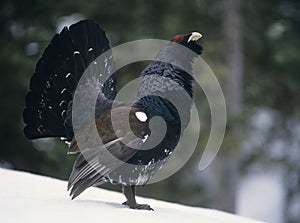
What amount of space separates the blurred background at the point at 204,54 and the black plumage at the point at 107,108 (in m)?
5.23

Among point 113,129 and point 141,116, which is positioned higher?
point 141,116

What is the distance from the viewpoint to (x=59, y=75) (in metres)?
4.98

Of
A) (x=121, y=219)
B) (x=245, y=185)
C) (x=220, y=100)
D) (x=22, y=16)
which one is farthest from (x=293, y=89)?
(x=245, y=185)

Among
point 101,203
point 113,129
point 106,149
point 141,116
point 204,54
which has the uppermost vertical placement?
point 204,54

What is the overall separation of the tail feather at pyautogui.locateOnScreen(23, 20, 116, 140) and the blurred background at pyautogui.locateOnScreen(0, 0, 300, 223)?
523cm

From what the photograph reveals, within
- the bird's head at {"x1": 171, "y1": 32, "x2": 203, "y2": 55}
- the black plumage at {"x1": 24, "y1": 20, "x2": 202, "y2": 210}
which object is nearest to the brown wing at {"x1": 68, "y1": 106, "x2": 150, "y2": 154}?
the black plumage at {"x1": 24, "y1": 20, "x2": 202, "y2": 210}

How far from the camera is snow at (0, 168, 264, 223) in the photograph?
4043 millimetres

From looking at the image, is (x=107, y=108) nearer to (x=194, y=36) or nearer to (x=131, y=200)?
(x=131, y=200)

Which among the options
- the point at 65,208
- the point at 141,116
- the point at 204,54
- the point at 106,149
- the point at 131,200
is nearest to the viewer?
the point at 65,208

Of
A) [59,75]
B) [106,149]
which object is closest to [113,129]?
[106,149]

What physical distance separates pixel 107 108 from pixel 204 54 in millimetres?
6067

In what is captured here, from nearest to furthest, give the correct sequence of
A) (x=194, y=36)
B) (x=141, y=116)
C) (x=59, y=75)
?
1. (x=141, y=116)
2. (x=194, y=36)
3. (x=59, y=75)

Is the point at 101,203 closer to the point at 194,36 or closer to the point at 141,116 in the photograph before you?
the point at 141,116

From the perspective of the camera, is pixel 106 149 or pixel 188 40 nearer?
pixel 106 149
